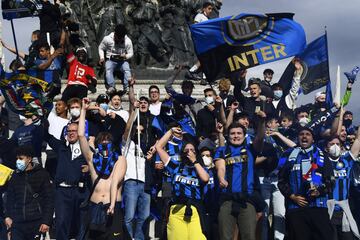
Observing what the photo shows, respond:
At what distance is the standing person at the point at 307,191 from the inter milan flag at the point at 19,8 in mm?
6247

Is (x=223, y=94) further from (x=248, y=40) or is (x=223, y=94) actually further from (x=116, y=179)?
(x=116, y=179)

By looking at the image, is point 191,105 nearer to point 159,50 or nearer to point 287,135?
point 287,135

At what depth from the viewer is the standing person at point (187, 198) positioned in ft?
38.6

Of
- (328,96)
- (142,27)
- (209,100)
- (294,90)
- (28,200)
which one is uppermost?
(142,27)

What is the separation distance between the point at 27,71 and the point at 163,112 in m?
2.42

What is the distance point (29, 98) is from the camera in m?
14.8

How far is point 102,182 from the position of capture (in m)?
11.8

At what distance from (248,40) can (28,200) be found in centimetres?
400

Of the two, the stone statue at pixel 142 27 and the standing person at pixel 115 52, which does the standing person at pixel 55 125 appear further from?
the stone statue at pixel 142 27

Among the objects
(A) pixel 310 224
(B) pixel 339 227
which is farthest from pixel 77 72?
(A) pixel 310 224

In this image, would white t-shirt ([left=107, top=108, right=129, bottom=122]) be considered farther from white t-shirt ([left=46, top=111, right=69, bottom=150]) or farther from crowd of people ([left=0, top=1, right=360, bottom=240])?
white t-shirt ([left=46, top=111, right=69, bottom=150])

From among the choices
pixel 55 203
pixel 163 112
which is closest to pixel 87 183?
pixel 55 203

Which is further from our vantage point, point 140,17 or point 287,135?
point 140,17

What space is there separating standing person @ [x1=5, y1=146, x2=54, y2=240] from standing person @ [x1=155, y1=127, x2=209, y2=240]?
1.59 metres
